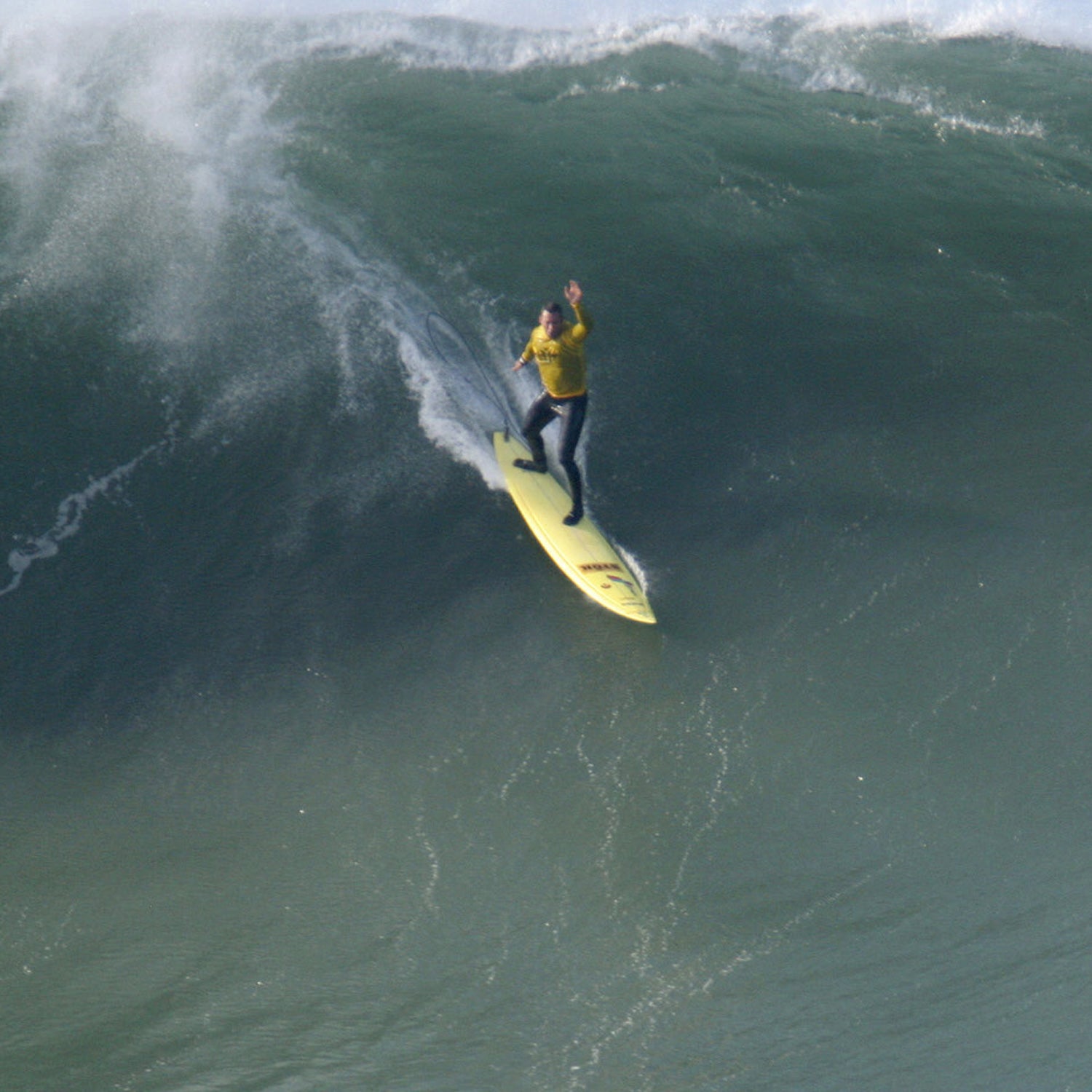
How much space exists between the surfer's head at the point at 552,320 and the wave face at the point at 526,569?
165 cm

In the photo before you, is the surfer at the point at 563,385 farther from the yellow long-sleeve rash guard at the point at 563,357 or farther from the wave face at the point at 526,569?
the wave face at the point at 526,569

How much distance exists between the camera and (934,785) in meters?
8.01

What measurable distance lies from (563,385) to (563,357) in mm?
249

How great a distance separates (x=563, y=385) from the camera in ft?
28.1

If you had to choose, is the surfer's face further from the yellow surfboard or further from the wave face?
the wave face

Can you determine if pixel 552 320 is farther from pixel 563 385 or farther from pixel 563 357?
pixel 563 385

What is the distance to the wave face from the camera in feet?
24.3

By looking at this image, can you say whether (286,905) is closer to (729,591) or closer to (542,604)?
(542,604)

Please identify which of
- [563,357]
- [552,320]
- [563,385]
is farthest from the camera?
[563,385]

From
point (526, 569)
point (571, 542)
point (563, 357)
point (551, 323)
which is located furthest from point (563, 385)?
point (526, 569)

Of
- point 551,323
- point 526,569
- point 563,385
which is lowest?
point 526,569

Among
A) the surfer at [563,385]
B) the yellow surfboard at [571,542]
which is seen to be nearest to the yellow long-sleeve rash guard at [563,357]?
the surfer at [563,385]

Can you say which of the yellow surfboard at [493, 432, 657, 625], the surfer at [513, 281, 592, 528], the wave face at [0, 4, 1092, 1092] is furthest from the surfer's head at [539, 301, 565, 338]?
the wave face at [0, 4, 1092, 1092]

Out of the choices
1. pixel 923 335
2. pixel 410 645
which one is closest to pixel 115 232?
pixel 410 645
